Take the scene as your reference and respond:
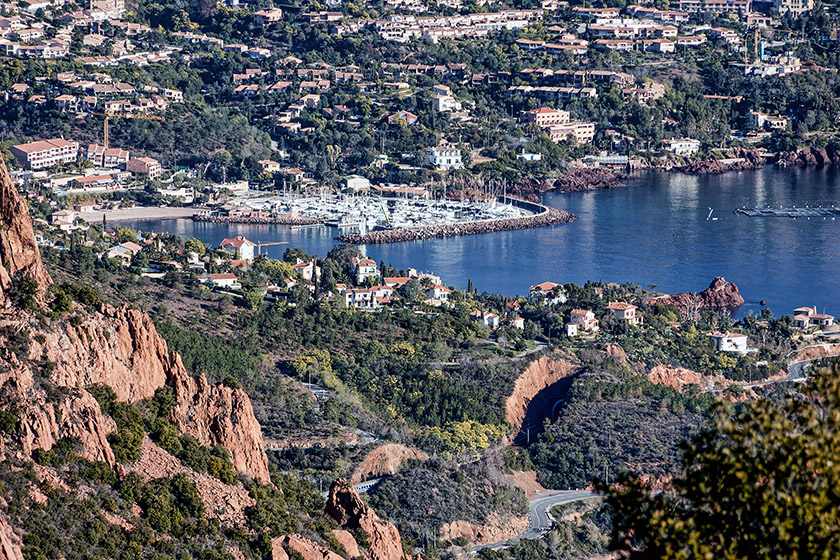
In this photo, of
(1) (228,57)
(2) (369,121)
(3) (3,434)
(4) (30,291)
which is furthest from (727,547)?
(1) (228,57)

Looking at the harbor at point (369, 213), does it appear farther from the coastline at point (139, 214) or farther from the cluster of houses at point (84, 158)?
the cluster of houses at point (84, 158)

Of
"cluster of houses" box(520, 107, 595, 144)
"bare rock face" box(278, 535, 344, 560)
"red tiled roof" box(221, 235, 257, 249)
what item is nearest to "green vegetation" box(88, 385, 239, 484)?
"bare rock face" box(278, 535, 344, 560)

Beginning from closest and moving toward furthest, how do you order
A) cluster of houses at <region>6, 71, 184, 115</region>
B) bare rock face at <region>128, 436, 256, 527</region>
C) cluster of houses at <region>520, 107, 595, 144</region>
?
bare rock face at <region>128, 436, 256, 527</region> → cluster of houses at <region>6, 71, 184, 115</region> → cluster of houses at <region>520, 107, 595, 144</region>

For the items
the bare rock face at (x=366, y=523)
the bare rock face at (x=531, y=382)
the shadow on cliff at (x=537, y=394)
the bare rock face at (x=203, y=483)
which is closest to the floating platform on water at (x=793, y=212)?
the shadow on cliff at (x=537, y=394)

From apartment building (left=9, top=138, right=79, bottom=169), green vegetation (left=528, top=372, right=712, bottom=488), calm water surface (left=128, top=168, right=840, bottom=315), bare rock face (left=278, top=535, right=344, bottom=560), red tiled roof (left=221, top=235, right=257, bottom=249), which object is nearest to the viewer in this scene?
bare rock face (left=278, top=535, right=344, bottom=560)

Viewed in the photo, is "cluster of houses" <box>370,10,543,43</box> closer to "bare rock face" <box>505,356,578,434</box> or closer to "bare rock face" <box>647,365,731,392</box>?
"bare rock face" <box>647,365,731,392</box>

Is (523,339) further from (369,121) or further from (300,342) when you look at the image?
(369,121)

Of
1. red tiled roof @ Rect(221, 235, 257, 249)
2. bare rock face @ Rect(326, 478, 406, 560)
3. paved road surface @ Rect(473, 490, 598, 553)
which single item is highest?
bare rock face @ Rect(326, 478, 406, 560)
